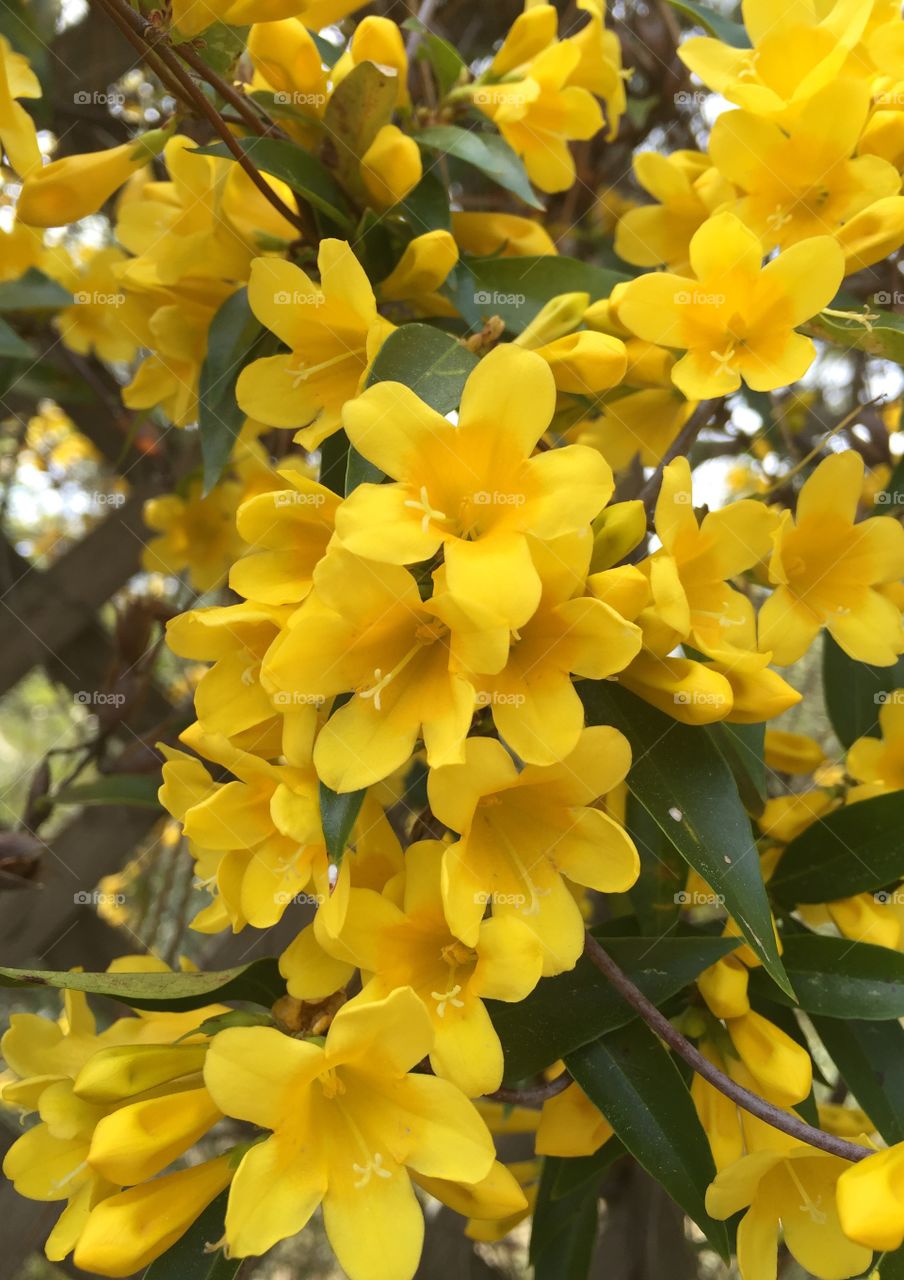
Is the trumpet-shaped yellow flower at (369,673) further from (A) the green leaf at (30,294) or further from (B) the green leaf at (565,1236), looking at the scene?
(A) the green leaf at (30,294)

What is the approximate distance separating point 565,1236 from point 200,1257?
1.60 ft

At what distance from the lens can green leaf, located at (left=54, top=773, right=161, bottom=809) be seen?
1.20 meters

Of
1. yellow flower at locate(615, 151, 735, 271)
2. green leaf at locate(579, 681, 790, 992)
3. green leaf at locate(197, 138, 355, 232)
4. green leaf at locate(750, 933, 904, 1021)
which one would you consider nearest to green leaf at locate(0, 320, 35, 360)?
green leaf at locate(197, 138, 355, 232)

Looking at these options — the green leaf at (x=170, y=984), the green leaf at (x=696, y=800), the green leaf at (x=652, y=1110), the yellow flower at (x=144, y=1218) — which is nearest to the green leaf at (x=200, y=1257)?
the yellow flower at (x=144, y=1218)

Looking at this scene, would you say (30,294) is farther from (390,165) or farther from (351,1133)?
(351,1133)

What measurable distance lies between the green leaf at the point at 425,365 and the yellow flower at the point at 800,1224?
57 cm

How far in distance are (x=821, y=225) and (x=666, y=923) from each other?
23.8 inches

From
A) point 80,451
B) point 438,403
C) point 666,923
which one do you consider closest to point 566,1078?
point 666,923

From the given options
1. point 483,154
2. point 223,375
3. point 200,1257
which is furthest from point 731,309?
point 200,1257

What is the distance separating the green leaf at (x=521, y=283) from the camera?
0.91 metres

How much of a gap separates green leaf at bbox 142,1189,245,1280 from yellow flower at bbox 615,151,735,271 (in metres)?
0.91

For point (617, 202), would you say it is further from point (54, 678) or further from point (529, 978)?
point (529, 978)

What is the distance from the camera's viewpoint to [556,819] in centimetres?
65

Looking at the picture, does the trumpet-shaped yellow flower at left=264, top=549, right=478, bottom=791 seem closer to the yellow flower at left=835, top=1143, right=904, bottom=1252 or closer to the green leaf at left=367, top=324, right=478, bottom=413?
the green leaf at left=367, top=324, right=478, bottom=413
